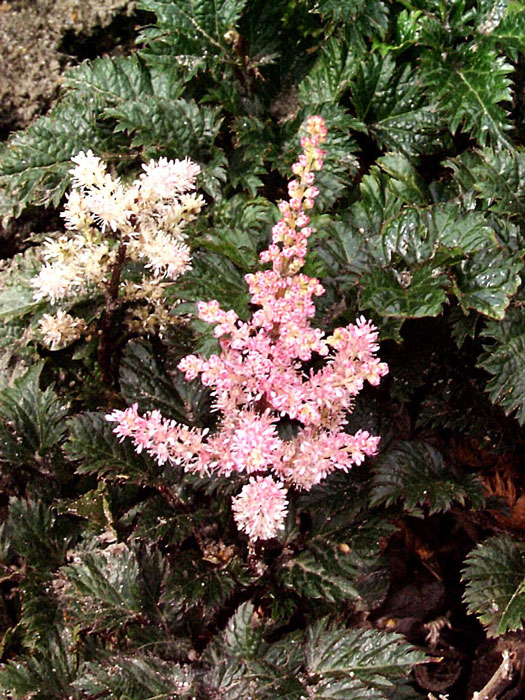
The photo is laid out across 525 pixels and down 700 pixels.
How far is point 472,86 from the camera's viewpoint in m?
2.18

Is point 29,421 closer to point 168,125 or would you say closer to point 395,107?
point 168,125

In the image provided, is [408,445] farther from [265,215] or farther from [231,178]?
[231,178]

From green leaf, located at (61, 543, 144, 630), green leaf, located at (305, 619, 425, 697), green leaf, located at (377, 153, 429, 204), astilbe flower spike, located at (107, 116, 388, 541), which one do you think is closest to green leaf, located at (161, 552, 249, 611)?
green leaf, located at (61, 543, 144, 630)

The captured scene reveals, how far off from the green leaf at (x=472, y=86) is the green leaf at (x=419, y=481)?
35.7 inches

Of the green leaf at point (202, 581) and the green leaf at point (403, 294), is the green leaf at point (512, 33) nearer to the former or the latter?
the green leaf at point (403, 294)

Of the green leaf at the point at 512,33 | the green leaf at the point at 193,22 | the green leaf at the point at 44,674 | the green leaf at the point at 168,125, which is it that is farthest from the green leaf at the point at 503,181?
the green leaf at the point at 44,674

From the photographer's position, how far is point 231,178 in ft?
7.30

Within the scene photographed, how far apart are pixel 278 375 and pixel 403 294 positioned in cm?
48

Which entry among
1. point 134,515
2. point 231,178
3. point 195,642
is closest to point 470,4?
point 231,178

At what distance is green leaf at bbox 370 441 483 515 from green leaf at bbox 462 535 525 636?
0.14m

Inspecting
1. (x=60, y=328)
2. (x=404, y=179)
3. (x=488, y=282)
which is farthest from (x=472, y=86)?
(x=60, y=328)

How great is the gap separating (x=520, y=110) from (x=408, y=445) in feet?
3.86

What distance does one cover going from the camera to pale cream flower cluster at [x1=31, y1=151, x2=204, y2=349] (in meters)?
1.74

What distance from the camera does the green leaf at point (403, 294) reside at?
1703 mm
